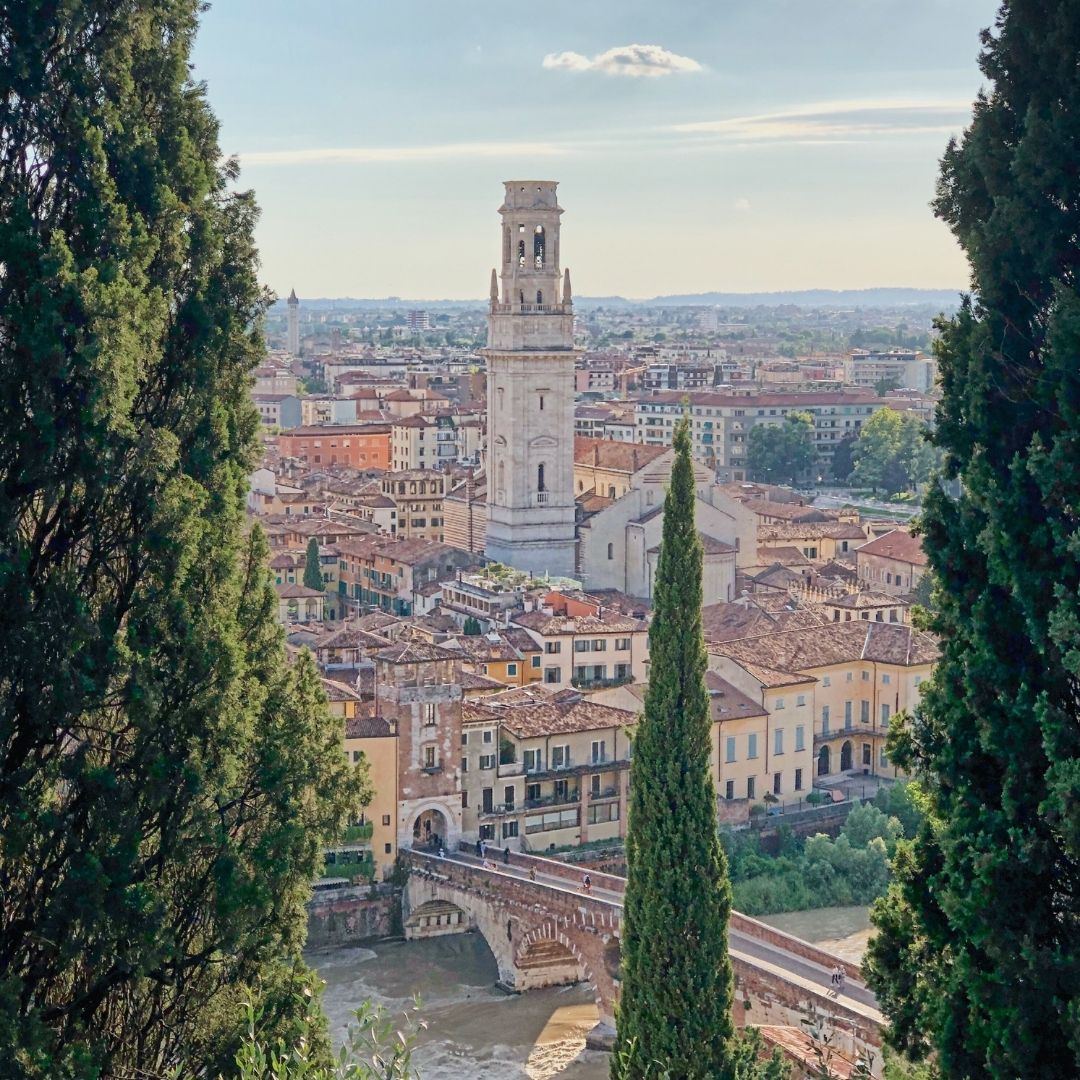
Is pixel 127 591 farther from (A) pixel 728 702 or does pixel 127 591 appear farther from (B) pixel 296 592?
(B) pixel 296 592

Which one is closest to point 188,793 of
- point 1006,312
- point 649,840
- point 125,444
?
point 125,444

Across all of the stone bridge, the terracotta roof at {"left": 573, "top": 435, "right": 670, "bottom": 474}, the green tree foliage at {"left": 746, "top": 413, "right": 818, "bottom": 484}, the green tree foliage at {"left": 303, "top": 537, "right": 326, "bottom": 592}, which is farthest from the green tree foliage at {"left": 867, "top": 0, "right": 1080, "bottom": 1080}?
the green tree foliage at {"left": 746, "top": 413, "right": 818, "bottom": 484}

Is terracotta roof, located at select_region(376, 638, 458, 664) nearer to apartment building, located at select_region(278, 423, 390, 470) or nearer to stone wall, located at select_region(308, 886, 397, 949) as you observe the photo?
stone wall, located at select_region(308, 886, 397, 949)

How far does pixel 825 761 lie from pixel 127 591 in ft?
72.1

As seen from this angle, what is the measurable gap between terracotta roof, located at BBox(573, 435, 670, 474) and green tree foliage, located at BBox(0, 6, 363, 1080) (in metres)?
33.0

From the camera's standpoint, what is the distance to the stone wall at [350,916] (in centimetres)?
2197

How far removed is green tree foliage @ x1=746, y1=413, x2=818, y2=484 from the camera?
67.1 metres

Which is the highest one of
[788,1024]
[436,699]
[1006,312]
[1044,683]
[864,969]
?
[1006,312]

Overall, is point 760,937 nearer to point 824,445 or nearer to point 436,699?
point 436,699

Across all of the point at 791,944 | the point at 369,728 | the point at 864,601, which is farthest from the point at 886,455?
the point at 791,944

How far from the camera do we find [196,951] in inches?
269

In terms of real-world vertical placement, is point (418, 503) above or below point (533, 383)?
below

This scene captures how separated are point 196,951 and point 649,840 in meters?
6.71

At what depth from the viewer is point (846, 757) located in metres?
27.9
